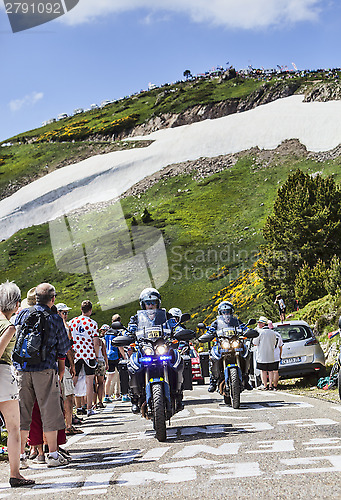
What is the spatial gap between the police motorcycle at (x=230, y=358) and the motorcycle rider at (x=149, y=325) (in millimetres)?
2725

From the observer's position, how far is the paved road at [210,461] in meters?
5.56

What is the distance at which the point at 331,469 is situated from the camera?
5.95 metres

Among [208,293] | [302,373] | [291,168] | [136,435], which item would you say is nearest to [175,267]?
[208,293]

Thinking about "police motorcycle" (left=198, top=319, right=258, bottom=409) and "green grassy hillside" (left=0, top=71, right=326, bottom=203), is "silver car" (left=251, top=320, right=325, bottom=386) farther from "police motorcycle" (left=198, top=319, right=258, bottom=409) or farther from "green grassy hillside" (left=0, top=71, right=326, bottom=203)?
"green grassy hillside" (left=0, top=71, right=326, bottom=203)

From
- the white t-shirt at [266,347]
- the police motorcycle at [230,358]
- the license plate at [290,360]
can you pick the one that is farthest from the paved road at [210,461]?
the license plate at [290,360]

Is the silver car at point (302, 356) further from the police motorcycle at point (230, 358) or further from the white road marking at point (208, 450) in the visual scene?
the white road marking at point (208, 450)

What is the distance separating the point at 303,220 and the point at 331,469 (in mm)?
50743

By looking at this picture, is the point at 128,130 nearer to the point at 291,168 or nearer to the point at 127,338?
the point at 291,168

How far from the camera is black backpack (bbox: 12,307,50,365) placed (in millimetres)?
7695

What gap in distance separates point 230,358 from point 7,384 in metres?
7.00

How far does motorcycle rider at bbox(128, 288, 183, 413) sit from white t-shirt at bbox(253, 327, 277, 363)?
7547 mm

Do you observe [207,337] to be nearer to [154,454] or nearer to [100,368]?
[100,368]

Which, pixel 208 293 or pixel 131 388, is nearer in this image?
pixel 131 388

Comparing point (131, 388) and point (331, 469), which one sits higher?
point (331, 469)
